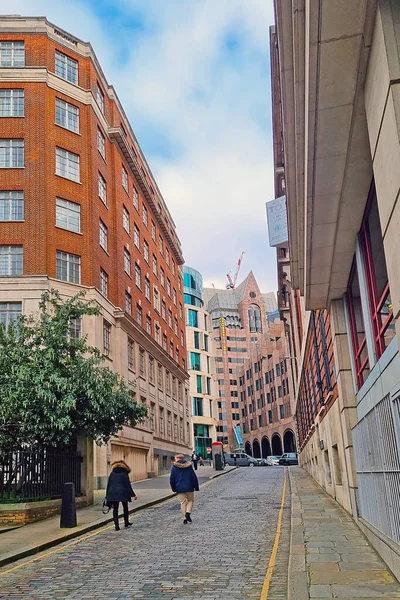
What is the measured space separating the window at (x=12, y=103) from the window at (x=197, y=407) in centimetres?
6171

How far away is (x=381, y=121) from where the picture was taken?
502 cm

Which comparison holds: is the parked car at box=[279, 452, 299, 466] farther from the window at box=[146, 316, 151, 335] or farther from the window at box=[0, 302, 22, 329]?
the window at box=[0, 302, 22, 329]

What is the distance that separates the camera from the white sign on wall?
31425 millimetres

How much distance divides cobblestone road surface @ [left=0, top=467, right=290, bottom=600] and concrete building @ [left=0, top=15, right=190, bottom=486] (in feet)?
53.9

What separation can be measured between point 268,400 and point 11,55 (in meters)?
75.7

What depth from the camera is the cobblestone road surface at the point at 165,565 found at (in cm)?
726

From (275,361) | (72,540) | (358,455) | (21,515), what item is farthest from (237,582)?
(275,361)

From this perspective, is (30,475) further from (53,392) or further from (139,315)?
(139,315)

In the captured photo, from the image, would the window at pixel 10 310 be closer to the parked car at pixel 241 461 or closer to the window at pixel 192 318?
the parked car at pixel 241 461

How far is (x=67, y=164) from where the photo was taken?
1252 inches

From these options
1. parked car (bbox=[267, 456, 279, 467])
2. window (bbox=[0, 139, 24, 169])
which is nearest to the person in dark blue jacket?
window (bbox=[0, 139, 24, 169])

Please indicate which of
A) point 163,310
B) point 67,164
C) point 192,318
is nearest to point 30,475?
point 67,164

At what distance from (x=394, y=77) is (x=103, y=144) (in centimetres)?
3303

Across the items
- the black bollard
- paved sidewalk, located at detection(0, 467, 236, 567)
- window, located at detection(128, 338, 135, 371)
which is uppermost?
window, located at detection(128, 338, 135, 371)
